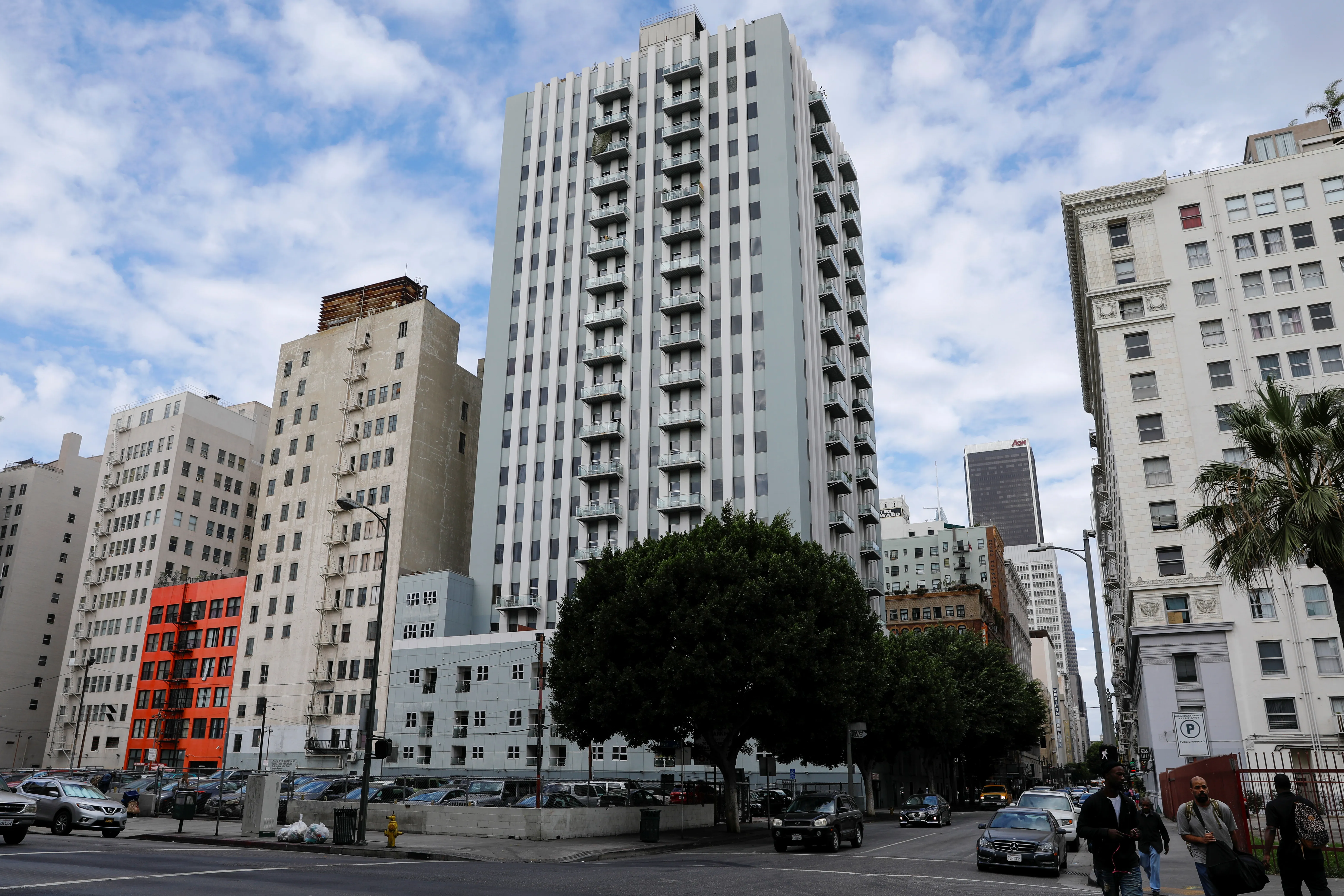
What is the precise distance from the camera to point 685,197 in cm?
7719

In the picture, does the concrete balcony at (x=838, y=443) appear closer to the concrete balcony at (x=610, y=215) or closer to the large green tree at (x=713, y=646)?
the concrete balcony at (x=610, y=215)

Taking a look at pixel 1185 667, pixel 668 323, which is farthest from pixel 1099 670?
pixel 668 323

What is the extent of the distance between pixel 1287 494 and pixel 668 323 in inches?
2405

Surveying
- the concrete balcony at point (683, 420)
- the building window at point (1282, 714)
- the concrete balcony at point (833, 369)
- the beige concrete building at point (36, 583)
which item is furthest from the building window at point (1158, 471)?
the beige concrete building at point (36, 583)

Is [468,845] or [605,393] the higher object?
[605,393]

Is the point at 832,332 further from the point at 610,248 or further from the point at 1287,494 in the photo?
the point at 1287,494

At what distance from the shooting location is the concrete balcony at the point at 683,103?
79.6 m

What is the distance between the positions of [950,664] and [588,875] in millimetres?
64999

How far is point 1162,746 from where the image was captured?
4809 cm

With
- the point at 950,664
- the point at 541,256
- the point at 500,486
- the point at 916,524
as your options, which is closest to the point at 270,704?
the point at 500,486

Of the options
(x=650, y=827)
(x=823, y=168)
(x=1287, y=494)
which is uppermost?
(x=823, y=168)

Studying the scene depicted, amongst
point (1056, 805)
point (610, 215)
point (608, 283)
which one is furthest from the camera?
point (610, 215)

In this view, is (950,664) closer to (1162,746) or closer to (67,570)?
(1162,746)

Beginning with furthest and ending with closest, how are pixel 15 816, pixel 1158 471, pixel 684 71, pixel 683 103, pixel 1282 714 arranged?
pixel 684 71
pixel 683 103
pixel 1158 471
pixel 1282 714
pixel 15 816
